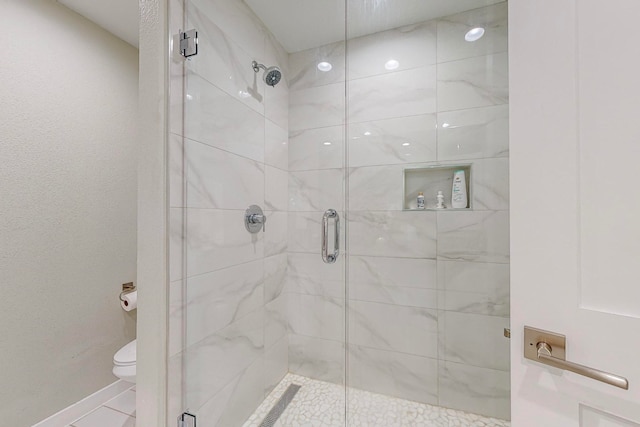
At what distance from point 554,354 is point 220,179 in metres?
1.30

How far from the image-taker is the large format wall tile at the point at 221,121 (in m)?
1.21

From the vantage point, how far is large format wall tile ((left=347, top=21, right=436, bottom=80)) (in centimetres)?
149

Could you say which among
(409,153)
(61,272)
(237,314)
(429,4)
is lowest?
(237,314)

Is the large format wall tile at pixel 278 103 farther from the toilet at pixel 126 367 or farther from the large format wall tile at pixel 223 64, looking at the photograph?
the toilet at pixel 126 367

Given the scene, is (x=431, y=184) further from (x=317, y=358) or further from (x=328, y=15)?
(x=317, y=358)

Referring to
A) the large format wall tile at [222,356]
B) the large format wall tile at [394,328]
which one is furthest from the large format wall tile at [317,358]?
the large format wall tile at [222,356]

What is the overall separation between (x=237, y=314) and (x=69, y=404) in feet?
4.19

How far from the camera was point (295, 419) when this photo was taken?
145cm

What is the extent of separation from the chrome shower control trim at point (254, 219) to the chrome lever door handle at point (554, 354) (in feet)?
3.93

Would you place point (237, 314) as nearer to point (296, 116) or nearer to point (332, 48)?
point (296, 116)

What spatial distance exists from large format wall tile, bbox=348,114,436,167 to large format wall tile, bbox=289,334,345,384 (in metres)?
1.08

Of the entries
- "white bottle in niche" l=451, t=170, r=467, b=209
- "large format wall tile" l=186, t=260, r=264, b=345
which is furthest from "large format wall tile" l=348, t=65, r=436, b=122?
"large format wall tile" l=186, t=260, r=264, b=345

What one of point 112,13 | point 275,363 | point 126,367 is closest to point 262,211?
point 275,363

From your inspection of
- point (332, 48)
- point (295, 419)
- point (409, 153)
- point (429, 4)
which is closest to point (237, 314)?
point (295, 419)
